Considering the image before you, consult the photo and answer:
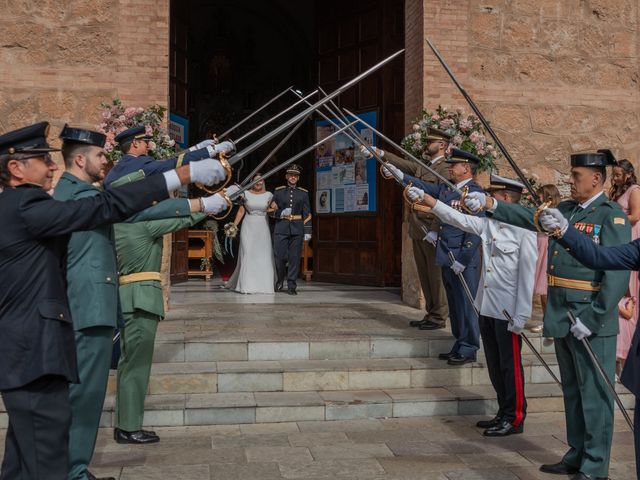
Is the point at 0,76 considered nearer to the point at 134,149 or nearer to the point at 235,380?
the point at 134,149

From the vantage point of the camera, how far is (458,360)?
730 cm

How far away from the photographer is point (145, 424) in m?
6.17

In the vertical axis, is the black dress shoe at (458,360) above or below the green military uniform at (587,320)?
below

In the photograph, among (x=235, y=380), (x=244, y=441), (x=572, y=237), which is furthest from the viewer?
(x=235, y=380)

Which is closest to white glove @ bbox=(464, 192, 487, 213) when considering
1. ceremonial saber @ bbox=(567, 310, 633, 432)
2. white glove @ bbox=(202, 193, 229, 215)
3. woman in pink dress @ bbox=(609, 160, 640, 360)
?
ceremonial saber @ bbox=(567, 310, 633, 432)

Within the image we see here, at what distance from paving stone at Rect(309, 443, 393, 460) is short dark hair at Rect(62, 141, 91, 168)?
2.62m

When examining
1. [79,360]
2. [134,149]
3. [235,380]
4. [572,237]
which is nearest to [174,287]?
[235,380]

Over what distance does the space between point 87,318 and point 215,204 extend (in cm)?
99

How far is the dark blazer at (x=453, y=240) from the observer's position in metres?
7.38

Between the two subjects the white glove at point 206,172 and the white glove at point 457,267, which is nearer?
the white glove at point 206,172

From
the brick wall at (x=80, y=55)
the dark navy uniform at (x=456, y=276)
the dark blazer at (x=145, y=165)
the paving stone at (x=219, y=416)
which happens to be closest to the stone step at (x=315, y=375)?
the dark navy uniform at (x=456, y=276)

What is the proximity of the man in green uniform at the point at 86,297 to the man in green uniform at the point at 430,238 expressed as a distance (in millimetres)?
4115

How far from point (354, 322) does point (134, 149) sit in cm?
373

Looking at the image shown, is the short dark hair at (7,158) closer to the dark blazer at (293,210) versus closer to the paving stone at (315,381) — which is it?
the paving stone at (315,381)
